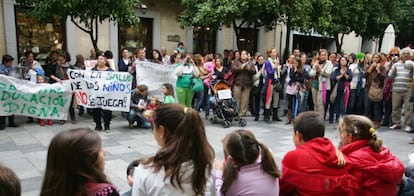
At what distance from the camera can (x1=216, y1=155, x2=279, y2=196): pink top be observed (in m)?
2.29

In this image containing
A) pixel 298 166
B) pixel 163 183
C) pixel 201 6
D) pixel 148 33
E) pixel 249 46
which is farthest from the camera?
pixel 249 46

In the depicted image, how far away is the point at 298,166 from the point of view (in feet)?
8.09

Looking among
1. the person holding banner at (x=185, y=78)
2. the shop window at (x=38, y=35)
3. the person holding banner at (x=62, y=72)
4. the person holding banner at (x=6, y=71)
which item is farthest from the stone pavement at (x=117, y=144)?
the shop window at (x=38, y=35)

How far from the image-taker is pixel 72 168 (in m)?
1.76

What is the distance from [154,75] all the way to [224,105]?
2.16 meters

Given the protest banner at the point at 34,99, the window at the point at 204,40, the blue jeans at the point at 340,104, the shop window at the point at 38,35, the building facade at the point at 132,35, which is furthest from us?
the window at the point at 204,40

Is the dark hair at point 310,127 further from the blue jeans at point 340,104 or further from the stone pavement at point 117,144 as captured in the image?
the blue jeans at point 340,104

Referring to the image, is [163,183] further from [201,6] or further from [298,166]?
[201,6]

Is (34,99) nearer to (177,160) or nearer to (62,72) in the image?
(62,72)

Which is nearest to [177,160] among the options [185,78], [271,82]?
[185,78]

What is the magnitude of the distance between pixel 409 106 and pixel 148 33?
9375 millimetres

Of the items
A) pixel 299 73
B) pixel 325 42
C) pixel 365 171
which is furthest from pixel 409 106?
pixel 325 42

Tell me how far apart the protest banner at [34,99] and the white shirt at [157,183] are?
254 inches

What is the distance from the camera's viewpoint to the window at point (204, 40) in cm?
1515
